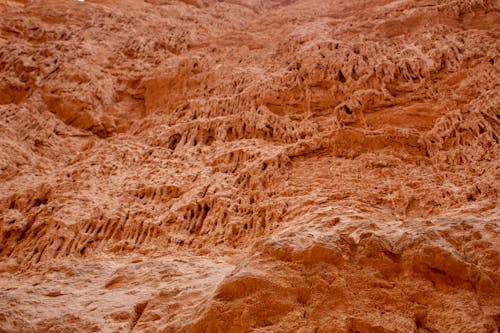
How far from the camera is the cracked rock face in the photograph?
2.68 metres

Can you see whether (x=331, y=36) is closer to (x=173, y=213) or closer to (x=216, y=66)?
(x=216, y=66)

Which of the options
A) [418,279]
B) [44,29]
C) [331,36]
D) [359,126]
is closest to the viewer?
[418,279]

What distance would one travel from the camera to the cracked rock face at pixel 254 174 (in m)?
2.68

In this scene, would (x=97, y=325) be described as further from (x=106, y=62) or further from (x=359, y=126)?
(x=106, y=62)

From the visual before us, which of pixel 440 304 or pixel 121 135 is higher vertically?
pixel 440 304

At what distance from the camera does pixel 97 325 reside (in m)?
2.90

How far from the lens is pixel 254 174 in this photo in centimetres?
539

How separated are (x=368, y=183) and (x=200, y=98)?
14.0 feet

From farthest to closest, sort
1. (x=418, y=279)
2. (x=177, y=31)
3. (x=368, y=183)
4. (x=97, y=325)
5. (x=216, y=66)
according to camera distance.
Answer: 1. (x=177, y=31)
2. (x=216, y=66)
3. (x=368, y=183)
4. (x=97, y=325)
5. (x=418, y=279)

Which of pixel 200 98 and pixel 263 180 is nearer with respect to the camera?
pixel 263 180

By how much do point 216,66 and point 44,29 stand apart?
486 cm

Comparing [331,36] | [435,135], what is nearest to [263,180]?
[435,135]

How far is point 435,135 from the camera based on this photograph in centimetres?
547

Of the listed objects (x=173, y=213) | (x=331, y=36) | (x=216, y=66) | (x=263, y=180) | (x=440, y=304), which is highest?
(x=331, y=36)
